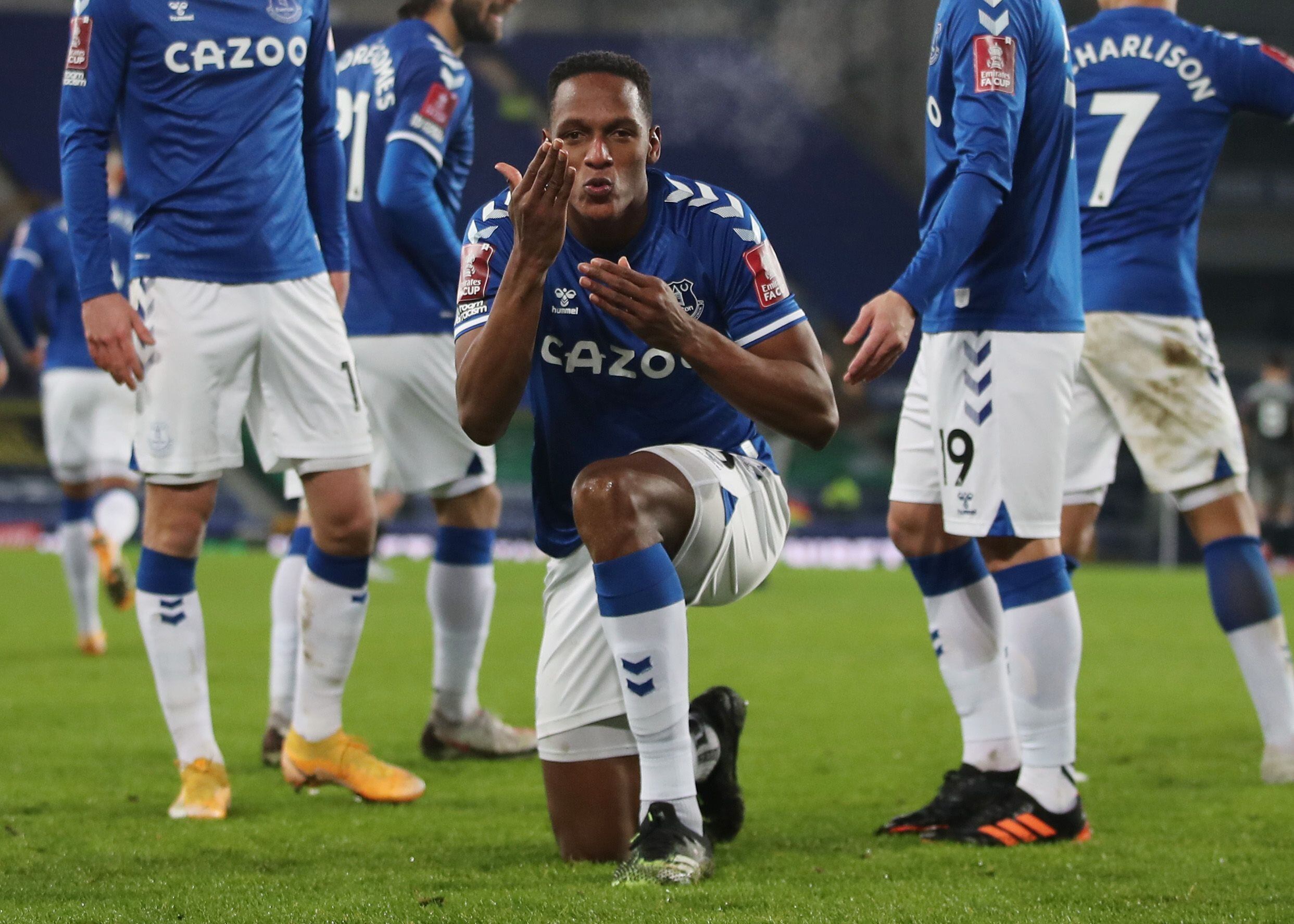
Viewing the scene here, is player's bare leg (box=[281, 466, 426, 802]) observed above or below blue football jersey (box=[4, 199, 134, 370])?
below

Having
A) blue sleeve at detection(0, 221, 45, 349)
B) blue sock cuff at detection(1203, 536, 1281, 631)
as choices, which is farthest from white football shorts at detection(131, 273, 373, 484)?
blue sleeve at detection(0, 221, 45, 349)

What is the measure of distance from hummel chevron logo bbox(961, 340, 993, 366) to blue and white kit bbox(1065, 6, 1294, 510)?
0.90 metres

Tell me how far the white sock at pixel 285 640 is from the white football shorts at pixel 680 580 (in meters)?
1.42

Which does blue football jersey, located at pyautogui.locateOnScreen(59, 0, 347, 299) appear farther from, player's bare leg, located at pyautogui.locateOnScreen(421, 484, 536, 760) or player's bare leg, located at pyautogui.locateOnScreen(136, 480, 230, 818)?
player's bare leg, located at pyautogui.locateOnScreen(421, 484, 536, 760)

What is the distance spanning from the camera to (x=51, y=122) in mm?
23438

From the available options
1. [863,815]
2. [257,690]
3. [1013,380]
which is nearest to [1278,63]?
[1013,380]

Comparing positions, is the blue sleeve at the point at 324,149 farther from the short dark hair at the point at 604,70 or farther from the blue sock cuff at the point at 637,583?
the blue sock cuff at the point at 637,583

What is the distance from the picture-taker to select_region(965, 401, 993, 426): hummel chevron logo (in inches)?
132

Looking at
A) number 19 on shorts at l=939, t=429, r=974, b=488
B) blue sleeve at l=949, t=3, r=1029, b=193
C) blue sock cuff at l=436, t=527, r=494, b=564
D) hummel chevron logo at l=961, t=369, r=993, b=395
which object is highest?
blue sleeve at l=949, t=3, r=1029, b=193

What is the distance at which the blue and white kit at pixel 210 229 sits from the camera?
3.62 m

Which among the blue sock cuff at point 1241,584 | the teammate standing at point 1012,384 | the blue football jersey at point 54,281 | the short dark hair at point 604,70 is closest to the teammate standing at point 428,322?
the short dark hair at point 604,70

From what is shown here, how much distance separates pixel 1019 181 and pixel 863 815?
154 centimetres

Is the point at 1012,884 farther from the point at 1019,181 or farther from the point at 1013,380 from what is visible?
the point at 1019,181

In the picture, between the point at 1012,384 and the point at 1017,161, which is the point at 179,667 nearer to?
the point at 1012,384
